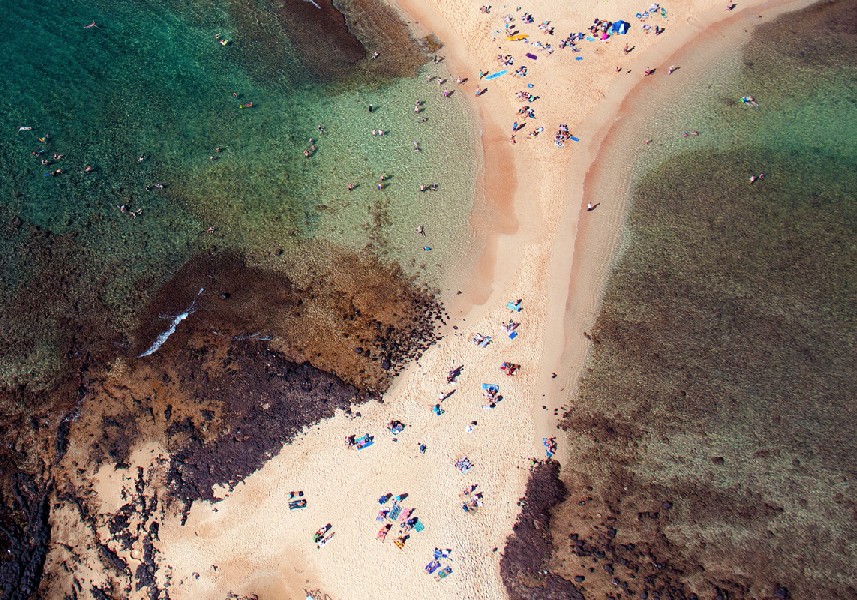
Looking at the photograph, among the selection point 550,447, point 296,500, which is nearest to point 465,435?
point 550,447

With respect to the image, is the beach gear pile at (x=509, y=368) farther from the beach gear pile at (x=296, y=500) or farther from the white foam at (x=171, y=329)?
the white foam at (x=171, y=329)

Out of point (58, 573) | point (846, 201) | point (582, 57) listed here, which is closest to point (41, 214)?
point (58, 573)

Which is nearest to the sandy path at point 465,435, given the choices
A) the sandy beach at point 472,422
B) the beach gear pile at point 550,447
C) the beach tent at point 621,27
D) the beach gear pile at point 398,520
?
the sandy beach at point 472,422

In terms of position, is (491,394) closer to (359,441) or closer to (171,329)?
(359,441)

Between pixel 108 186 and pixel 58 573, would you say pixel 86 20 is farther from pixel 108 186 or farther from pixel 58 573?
pixel 58 573

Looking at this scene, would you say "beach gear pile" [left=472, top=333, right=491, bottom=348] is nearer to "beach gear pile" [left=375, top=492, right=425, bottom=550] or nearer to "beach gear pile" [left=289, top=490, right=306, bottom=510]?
"beach gear pile" [left=375, top=492, right=425, bottom=550]

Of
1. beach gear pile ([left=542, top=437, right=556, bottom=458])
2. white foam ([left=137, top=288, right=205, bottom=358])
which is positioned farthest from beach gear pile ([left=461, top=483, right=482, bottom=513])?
white foam ([left=137, top=288, right=205, bottom=358])

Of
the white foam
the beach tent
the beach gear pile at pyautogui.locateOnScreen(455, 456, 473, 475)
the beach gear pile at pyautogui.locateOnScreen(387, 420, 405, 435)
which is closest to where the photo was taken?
the beach gear pile at pyautogui.locateOnScreen(455, 456, 473, 475)
